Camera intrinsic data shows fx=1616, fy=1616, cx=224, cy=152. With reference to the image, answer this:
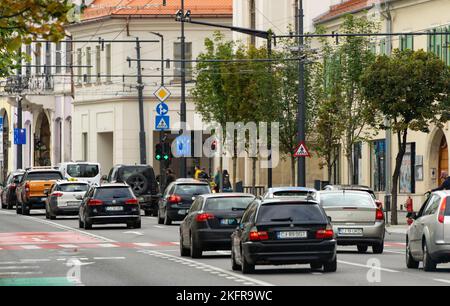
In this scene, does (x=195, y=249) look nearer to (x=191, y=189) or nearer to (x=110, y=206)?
(x=110, y=206)

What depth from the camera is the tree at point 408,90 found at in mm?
50375

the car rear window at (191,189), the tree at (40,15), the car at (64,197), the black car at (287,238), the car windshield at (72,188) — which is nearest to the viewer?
the tree at (40,15)

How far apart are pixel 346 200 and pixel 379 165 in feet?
96.9

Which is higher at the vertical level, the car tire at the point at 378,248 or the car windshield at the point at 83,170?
the car windshield at the point at 83,170

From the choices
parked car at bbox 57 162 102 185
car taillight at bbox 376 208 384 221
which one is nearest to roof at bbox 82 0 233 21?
parked car at bbox 57 162 102 185

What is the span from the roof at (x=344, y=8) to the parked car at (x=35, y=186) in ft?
46.8

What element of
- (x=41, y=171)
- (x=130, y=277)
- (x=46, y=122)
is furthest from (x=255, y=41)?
(x=130, y=277)

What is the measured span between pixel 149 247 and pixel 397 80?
13.3m

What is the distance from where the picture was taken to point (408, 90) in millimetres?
50719

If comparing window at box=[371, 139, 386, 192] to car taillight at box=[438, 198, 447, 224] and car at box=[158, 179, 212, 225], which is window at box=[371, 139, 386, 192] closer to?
car at box=[158, 179, 212, 225]

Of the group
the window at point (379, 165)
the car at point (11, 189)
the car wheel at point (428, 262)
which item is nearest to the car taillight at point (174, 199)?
the window at point (379, 165)

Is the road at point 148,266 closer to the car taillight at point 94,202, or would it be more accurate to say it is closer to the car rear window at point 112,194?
the car taillight at point 94,202

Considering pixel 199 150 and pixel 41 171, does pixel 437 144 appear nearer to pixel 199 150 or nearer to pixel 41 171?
pixel 41 171

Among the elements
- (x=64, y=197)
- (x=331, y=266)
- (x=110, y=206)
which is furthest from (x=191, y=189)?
(x=331, y=266)
